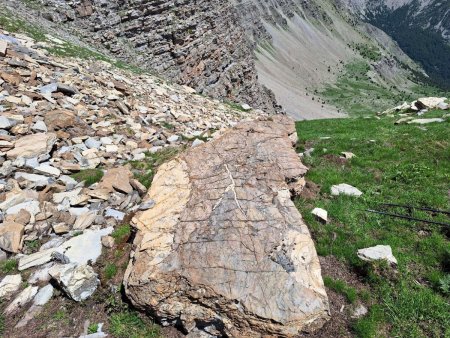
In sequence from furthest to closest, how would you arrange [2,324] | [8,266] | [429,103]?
1. [429,103]
2. [8,266]
3. [2,324]

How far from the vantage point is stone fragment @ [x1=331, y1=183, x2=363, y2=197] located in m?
12.8

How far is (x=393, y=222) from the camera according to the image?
11203mm

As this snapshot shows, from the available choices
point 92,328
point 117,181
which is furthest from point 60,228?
point 92,328

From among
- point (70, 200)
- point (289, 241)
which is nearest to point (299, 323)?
point (289, 241)

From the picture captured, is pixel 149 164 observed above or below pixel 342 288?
below

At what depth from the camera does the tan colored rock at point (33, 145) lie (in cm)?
1417

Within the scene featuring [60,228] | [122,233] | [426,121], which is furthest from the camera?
[426,121]

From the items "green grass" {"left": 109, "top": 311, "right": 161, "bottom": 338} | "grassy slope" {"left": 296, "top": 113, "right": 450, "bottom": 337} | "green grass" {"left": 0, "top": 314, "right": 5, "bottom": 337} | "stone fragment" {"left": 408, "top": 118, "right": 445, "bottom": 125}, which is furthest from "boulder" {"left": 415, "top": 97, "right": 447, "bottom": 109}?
"green grass" {"left": 0, "top": 314, "right": 5, "bottom": 337}

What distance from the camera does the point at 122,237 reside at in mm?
10742

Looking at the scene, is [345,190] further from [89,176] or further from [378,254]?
[89,176]

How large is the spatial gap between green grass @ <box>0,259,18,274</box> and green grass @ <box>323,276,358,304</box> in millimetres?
9282

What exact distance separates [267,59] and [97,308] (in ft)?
519

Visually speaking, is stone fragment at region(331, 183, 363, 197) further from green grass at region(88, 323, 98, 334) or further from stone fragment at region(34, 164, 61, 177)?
stone fragment at region(34, 164, 61, 177)

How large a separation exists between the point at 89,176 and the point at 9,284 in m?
5.81
